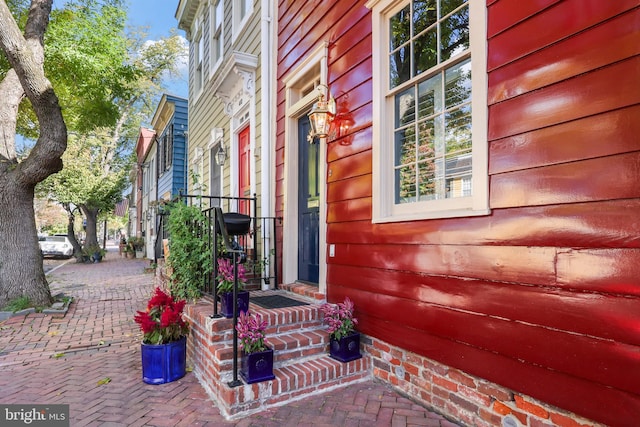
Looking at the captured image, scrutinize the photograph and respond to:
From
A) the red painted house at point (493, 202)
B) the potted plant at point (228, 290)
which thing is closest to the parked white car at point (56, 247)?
the potted plant at point (228, 290)

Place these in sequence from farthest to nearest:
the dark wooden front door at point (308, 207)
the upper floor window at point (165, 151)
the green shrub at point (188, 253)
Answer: the upper floor window at point (165, 151) < the dark wooden front door at point (308, 207) < the green shrub at point (188, 253)

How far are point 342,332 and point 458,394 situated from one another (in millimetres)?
999

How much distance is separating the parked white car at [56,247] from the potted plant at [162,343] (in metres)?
18.0

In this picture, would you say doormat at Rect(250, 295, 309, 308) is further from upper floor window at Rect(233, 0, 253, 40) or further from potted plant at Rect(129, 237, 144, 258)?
potted plant at Rect(129, 237, 144, 258)

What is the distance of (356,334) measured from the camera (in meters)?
3.13

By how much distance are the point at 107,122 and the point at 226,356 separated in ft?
29.6

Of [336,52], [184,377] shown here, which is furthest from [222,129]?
[184,377]

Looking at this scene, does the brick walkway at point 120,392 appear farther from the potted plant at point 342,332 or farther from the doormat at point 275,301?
the doormat at point 275,301

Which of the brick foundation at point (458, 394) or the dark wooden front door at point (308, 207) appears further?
the dark wooden front door at point (308, 207)

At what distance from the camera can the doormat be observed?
12.1 ft

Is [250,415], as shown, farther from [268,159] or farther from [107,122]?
[107,122]

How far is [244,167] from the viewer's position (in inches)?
241

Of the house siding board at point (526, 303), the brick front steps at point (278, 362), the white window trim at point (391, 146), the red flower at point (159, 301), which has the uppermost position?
the white window trim at point (391, 146)

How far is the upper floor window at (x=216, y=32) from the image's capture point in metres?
7.37
